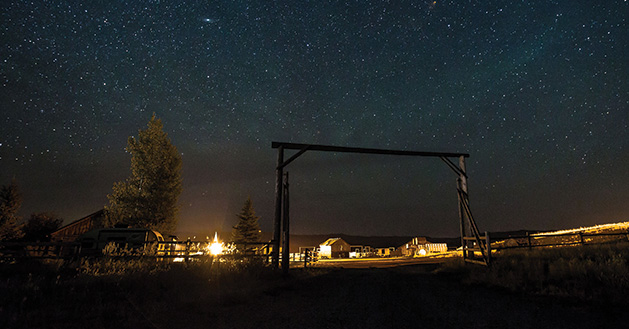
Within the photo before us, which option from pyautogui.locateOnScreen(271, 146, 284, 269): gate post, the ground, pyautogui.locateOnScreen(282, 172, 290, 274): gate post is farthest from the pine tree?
the ground

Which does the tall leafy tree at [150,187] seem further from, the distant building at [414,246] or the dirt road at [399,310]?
the distant building at [414,246]

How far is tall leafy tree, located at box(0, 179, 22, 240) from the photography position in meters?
27.9

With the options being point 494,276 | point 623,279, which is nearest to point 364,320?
point 494,276

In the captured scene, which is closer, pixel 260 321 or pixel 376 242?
pixel 260 321

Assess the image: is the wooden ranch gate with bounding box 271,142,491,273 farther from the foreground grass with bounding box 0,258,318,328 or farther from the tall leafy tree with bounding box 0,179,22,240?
the tall leafy tree with bounding box 0,179,22,240

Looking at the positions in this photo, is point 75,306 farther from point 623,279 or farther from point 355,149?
point 623,279

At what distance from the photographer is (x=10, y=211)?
1157 inches

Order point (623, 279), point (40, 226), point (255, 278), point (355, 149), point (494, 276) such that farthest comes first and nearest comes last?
point (40, 226) < point (355, 149) < point (255, 278) < point (494, 276) < point (623, 279)

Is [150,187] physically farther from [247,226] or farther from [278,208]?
[247,226]

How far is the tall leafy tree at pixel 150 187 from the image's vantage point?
2178cm

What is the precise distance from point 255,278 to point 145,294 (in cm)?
355

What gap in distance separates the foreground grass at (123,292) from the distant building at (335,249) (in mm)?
52844

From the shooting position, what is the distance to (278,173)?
12086mm

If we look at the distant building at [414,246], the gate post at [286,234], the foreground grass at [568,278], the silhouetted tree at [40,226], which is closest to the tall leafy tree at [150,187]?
the gate post at [286,234]
